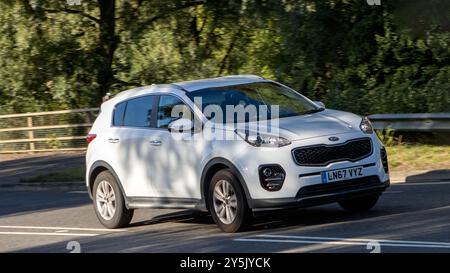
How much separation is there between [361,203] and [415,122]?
7.13 metres

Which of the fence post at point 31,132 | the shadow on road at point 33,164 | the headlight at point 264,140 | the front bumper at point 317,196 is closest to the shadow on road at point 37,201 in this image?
the shadow on road at point 33,164

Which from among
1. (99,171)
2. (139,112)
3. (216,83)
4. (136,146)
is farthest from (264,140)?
(99,171)

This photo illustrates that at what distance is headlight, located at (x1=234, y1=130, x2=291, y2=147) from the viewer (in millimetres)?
10648

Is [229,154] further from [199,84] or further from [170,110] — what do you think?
[199,84]

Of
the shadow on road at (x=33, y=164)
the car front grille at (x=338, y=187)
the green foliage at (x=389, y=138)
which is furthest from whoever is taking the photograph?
the shadow on road at (x=33, y=164)

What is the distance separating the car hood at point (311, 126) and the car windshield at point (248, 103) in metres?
0.31

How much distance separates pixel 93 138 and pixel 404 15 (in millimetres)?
10402

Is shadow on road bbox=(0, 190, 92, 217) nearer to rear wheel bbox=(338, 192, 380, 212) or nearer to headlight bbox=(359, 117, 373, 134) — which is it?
rear wheel bbox=(338, 192, 380, 212)

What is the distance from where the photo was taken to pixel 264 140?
35.2 ft

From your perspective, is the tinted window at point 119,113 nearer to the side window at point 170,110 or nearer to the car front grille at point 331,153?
the side window at point 170,110

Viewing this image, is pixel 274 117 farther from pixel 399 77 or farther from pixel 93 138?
pixel 399 77

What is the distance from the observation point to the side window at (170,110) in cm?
1184
